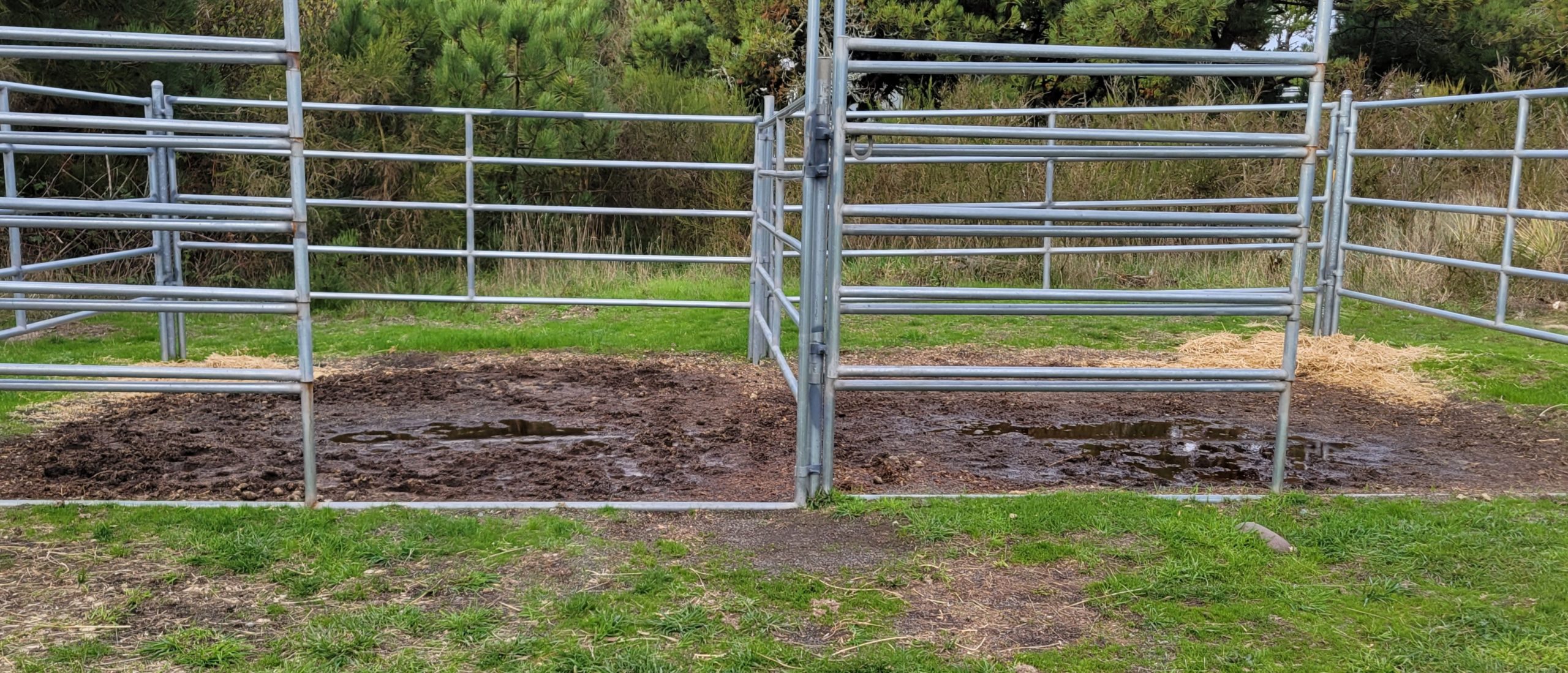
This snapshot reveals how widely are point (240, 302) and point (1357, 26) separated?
1443 cm

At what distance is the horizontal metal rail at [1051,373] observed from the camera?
3.54m

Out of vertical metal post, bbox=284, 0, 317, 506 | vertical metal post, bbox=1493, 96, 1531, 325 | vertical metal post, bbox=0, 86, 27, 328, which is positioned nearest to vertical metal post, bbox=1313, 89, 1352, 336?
vertical metal post, bbox=1493, 96, 1531, 325

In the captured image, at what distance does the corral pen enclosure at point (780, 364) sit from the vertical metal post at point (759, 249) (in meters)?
0.02

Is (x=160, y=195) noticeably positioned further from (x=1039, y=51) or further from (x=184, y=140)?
(x=1039, y=51)

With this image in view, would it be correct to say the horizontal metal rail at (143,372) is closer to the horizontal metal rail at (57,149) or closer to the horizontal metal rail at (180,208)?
the horizontal metal rail at (180,208)

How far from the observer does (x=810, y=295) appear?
3.49m

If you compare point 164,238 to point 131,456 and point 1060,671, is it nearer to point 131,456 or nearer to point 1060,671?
point 131,456

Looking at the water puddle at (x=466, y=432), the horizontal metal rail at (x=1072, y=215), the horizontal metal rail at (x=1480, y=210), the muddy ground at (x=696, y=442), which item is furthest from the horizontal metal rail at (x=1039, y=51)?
the horizontal metal rail at (x=1480, y=210)

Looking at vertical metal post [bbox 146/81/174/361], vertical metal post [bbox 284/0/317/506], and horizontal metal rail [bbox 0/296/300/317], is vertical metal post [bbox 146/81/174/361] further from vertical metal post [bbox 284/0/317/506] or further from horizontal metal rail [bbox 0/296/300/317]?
vertical metal post [bbox 284/0/317/506]

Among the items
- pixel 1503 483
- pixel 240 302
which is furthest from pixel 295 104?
pixel 1503 483

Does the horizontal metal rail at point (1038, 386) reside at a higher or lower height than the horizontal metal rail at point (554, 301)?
higher

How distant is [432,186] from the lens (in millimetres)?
8953

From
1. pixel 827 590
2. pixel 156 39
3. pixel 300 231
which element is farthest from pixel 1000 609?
pixel 156 39

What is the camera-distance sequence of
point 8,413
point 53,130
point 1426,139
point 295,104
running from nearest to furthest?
point 295,104
point 8,413
point 53,130
point 1426,139
